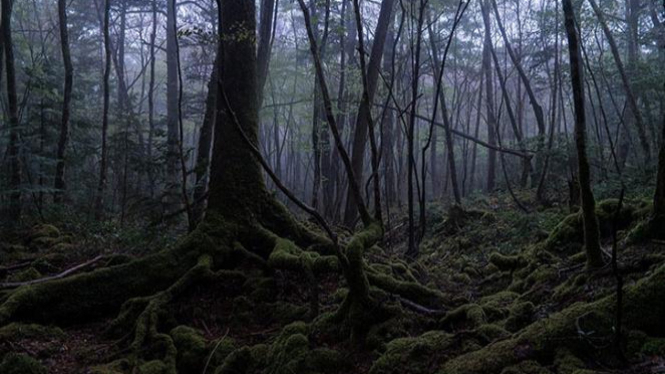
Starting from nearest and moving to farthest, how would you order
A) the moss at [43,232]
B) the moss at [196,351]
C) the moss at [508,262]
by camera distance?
1. the moss at [196,351]
2. the moss at [508,262]
3. the moss at [43,232]

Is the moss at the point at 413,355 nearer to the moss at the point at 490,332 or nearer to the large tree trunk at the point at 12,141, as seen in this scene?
the moss at the point at 490,332

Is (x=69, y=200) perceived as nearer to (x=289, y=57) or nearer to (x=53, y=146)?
(x=53, y=146)

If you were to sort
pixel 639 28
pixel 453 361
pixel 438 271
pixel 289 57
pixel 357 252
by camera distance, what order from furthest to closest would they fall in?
1. pixel 289 57
2. pixel 639 28
3. pixel 438 271
4. pixel 357 252
5. pixel 453 361

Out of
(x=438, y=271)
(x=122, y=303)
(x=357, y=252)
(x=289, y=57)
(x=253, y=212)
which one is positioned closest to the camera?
(x=357, y=252)

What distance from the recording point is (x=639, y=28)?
20.8m

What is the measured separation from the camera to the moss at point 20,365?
4586 mm

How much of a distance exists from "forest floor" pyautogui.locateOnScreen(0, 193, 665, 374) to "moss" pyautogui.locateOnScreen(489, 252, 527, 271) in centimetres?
2

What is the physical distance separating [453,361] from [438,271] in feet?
15.6

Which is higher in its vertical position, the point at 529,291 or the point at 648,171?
the point at 648,171

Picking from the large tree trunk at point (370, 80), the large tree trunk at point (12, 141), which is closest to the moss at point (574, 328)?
the large tree trunk at point (370, 80)

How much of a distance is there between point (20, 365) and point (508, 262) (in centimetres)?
590

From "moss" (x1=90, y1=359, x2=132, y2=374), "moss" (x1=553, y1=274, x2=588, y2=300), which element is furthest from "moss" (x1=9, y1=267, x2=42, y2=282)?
"moss" (x1=553, y1=274, x2=588, y2=300)

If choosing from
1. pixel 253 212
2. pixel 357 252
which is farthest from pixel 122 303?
pixel 357 252

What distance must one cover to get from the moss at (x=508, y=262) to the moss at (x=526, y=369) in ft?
11.1
